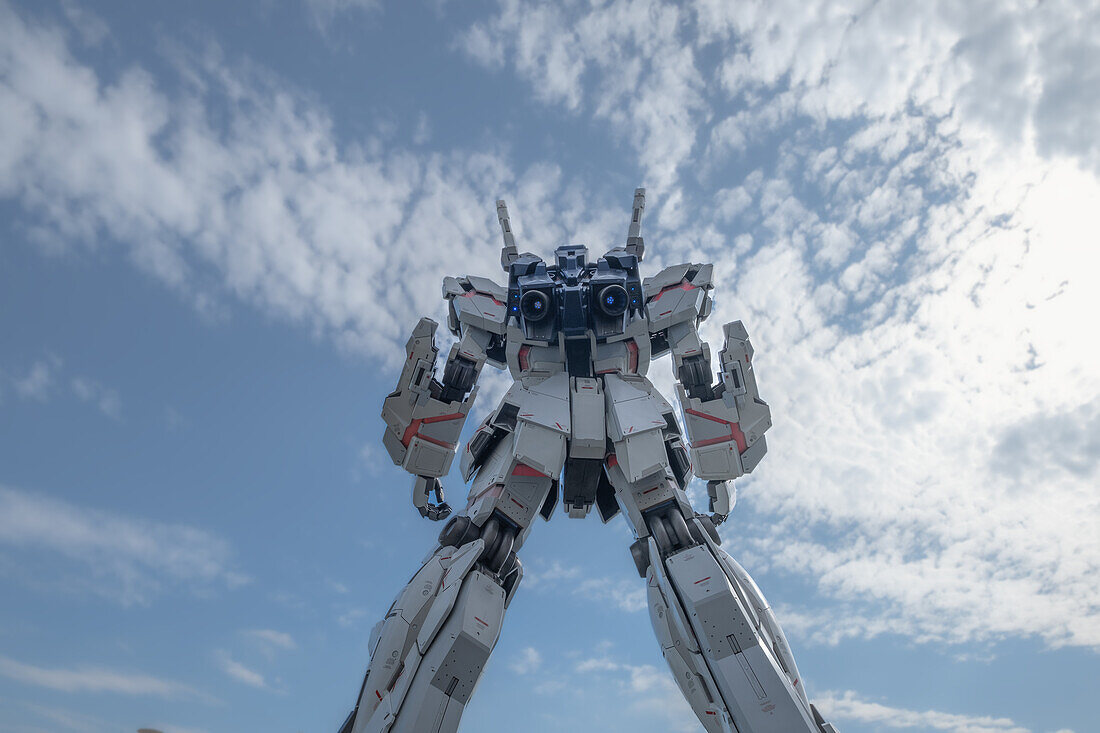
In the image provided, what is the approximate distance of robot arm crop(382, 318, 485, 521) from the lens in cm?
798

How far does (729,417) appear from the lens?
296 inches

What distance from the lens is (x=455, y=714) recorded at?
597cm

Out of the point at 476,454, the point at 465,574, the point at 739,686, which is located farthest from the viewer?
the point at 476,454

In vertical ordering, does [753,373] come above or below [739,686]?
above

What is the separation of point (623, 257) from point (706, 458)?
2905 mm

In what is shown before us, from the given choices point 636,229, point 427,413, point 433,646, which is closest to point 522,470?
point 427,413

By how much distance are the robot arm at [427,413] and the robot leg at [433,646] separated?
1.34 m

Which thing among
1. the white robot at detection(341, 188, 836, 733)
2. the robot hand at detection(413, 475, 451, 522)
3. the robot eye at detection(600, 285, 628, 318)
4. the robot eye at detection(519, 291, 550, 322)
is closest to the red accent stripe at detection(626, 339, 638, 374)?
the white robot at detection(341, 188, 836, 733)

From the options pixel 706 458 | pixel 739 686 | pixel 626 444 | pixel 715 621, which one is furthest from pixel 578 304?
pixel 739 686

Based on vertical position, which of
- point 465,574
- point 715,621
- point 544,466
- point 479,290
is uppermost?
point 479,290

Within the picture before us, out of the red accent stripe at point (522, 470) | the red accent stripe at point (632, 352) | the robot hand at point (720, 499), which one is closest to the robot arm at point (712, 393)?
the robot hand at point (720, 499)

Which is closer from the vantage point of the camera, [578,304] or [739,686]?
[739,686]

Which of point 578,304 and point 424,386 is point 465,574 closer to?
point 424,386

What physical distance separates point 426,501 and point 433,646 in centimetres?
219
